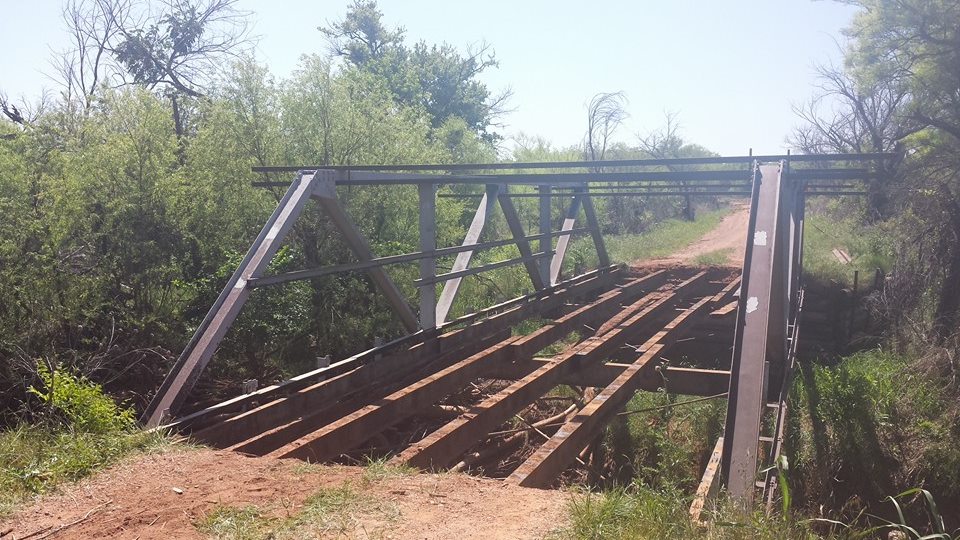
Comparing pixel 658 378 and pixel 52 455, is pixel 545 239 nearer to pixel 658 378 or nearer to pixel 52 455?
pixel 658 378

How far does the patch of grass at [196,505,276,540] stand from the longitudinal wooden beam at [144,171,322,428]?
182 centimetres

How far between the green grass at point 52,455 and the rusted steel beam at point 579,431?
236 centimetres

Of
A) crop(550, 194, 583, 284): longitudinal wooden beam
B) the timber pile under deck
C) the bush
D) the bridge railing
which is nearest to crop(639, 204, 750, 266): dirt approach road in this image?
crop(550, 194, 583, 284): longitudinal wooden beam

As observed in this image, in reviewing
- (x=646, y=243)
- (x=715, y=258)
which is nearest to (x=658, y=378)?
(x=715, y=258)

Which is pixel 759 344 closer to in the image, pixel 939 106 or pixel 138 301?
pixel 138 301

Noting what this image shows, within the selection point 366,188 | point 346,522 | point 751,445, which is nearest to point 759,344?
point 751,445

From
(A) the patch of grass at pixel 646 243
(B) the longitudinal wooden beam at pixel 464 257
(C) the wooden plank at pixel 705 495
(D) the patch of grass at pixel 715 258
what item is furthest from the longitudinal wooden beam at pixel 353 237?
(D) the patch of grass at pixel 715 258

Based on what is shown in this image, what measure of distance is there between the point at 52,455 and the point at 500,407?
310cm

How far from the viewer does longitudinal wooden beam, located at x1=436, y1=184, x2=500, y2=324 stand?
28.2 feet

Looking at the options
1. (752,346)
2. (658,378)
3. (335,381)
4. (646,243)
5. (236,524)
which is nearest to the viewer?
(236,524)

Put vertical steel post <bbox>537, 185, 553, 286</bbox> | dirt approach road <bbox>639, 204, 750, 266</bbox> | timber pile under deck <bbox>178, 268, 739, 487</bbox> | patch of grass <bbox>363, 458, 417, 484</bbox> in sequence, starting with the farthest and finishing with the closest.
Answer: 1. dirt approach road <bbox>639, 204, 750, 266</bbox>
2. vertical steel post <bbox>537, 185, 553, 286</bbox>
3. timber pile under deck <bbox>178, 268, 739, 487</bbox>
4. patch of grass <bbox>363, 458, 417, 484</bbox>

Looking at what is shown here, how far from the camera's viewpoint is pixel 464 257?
30.6 feet

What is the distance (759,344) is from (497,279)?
11.3 metres

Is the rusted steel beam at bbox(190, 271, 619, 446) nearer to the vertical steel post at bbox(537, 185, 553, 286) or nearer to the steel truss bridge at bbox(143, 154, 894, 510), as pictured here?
the steel truss bridge at bbox(143, 154, 894, 510)
